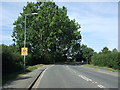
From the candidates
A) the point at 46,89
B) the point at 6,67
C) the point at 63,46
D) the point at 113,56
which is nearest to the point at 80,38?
the point at 63,46

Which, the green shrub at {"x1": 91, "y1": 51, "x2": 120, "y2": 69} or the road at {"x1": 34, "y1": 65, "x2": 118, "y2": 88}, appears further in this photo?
the green shrub at {"x1": 91, "y1": 51, "x2": 120, "y2": 69}

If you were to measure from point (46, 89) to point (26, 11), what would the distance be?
177ft

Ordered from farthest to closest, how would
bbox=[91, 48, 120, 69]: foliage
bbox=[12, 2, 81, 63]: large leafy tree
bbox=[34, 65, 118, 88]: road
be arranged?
bbox=[12, 2, 81, 63]: large leafy tree, bbox=[91, 48, 120, 69]: foliage, bbox=[34, 65, 118, 88]: road

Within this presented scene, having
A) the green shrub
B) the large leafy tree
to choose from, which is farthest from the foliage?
the large leafy tree

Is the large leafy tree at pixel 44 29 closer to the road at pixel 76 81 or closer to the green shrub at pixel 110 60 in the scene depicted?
the green shrub at pixel 110 60

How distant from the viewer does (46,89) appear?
1155 centimetres

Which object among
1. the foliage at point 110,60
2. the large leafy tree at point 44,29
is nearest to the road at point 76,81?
the foliage at point 110,60

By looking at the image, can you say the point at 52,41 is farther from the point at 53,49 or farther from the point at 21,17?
the point at 21,17

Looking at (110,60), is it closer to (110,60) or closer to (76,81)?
(110,60)

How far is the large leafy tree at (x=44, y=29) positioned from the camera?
60562 millimetres

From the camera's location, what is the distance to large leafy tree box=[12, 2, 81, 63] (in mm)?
60562

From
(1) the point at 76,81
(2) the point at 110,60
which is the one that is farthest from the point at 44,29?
(1) the point at 76,81

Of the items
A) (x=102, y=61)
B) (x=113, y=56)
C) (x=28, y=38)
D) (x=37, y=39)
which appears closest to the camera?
(x=113, y=56)

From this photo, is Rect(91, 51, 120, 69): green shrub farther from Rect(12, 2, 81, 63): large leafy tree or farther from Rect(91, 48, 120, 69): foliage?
Rect(12, 2, 81, 63): large leafy tree
